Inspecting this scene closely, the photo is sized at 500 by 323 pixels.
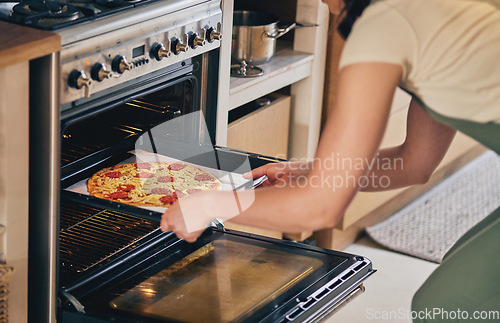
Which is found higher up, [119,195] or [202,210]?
[202,210]

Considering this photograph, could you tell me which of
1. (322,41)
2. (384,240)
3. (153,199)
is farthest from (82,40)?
(384,240)

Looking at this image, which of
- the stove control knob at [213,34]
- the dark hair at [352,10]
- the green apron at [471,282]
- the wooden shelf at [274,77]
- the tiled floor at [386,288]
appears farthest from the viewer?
the tiled floor at [386,288]

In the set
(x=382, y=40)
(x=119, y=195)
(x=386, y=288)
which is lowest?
(x=386, y=288)

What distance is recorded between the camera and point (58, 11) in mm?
1526

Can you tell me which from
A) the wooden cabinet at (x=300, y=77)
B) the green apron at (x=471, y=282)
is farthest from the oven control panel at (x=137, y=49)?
the green apron at (x=471, y=282)

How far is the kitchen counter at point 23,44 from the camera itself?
4.25ft

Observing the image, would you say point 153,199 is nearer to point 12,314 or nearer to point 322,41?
point 12,314

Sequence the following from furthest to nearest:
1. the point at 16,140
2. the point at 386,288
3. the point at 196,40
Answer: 1. the point at 386,288
2. the point at 196,40
3. the point at 16,140

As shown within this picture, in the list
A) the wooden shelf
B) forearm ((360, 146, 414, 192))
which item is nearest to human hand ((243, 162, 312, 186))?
forearm ((360, 146, 414, 192))

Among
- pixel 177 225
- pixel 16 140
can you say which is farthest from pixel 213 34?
pixel 177 225

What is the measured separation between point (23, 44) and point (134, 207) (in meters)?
0.36

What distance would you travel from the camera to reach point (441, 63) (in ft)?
3.47

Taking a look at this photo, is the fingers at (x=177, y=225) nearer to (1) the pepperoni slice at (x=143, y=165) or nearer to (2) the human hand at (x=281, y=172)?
(2) the human hand at (x=281, y=172)

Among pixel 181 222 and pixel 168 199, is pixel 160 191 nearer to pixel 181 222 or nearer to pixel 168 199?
pixel 168 199
